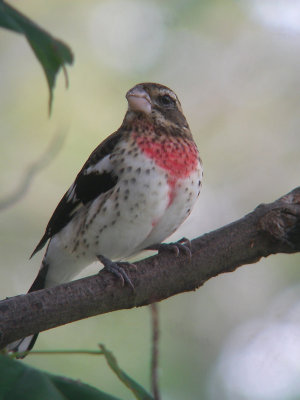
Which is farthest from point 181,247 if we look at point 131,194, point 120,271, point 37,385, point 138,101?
point 37,385

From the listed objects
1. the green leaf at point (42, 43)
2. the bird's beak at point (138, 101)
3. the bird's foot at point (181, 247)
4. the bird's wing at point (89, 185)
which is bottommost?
the bird's foot at point (181, 247)

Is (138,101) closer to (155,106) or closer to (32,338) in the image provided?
(155,106)

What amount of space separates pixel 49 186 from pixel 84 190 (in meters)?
3.35

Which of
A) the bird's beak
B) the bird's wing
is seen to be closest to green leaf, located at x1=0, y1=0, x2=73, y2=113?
the bird's wing

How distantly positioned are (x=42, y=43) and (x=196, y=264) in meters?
1.34

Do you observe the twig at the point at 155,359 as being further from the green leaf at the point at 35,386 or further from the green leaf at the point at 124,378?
the green leaf at the point at 35,386

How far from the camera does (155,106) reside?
491 centimetres

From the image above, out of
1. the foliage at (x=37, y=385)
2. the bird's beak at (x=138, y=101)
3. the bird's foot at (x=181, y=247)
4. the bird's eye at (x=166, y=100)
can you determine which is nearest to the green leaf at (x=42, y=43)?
the bird's foot at (x=181, y=247)

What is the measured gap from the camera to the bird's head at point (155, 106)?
482 centimetres

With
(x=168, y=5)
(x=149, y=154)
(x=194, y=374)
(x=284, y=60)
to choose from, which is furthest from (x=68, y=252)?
(x=284, y=60)

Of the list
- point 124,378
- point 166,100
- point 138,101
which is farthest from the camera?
point 166,100

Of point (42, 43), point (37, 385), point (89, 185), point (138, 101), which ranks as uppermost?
point (42, 43)

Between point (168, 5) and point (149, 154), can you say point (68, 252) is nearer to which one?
point (149, 154)

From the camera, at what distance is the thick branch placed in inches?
136
